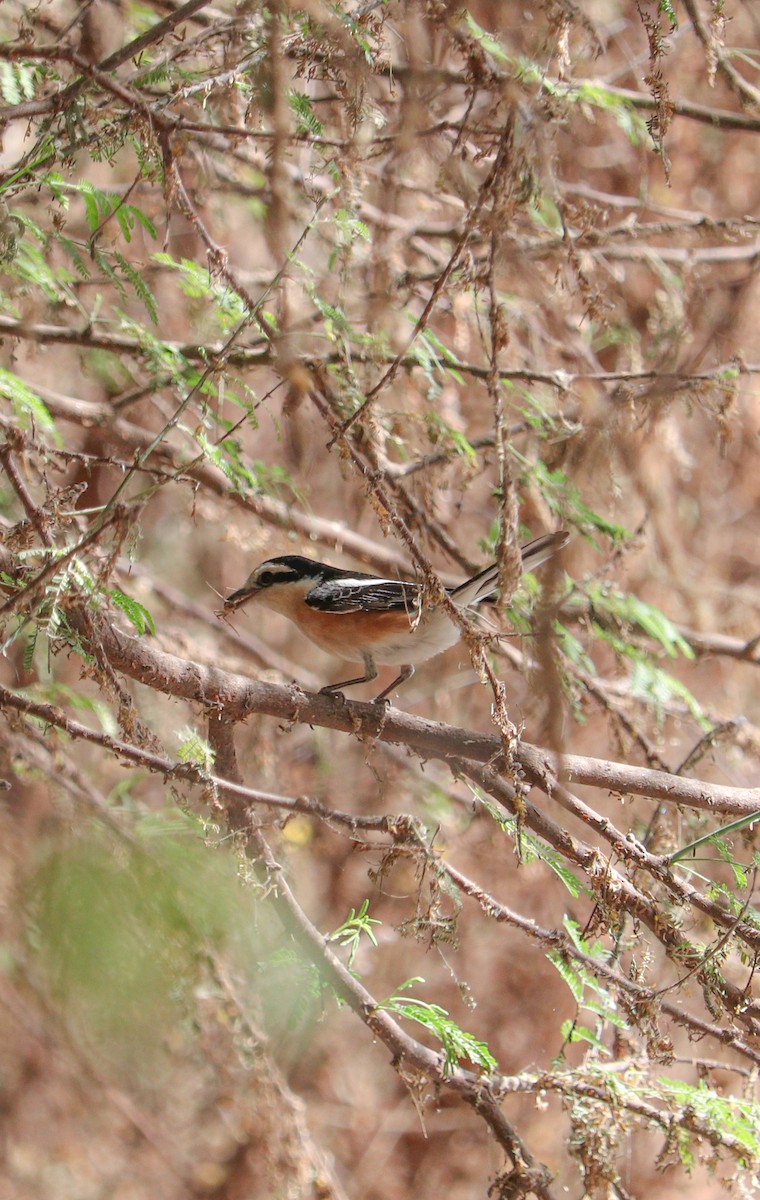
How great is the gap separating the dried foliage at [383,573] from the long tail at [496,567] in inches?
6.4

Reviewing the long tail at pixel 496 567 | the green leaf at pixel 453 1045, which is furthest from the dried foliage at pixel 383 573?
the long tail at pixel 496 567

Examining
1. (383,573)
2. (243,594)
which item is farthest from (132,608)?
(383,573)

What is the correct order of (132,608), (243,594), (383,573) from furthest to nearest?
(383,573) < (243,594) < (132,608)

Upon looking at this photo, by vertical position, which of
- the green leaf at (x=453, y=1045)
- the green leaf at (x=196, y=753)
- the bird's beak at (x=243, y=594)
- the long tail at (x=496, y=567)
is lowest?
the green leaf at (x=453, y=1045)

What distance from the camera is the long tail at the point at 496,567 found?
11.0 ft

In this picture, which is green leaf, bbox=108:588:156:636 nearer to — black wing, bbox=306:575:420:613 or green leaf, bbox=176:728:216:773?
green leaf, bbox=176:728:216:773

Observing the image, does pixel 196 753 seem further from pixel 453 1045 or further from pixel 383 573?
pixel 383 573

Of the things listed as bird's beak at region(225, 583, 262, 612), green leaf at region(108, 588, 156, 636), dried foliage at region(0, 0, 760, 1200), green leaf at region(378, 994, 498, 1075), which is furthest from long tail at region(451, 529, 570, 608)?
green leaf at region(378, 994, 498, 1075)

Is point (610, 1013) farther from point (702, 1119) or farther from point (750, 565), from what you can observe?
point (750, 565)

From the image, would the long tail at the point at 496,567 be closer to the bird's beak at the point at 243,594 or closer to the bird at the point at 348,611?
the bird at the point at 348,611

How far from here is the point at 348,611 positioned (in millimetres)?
4125

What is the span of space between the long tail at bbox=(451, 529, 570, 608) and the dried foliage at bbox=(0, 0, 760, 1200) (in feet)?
0.53

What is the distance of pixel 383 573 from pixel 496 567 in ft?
6.03

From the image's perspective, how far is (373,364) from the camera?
3.63m
